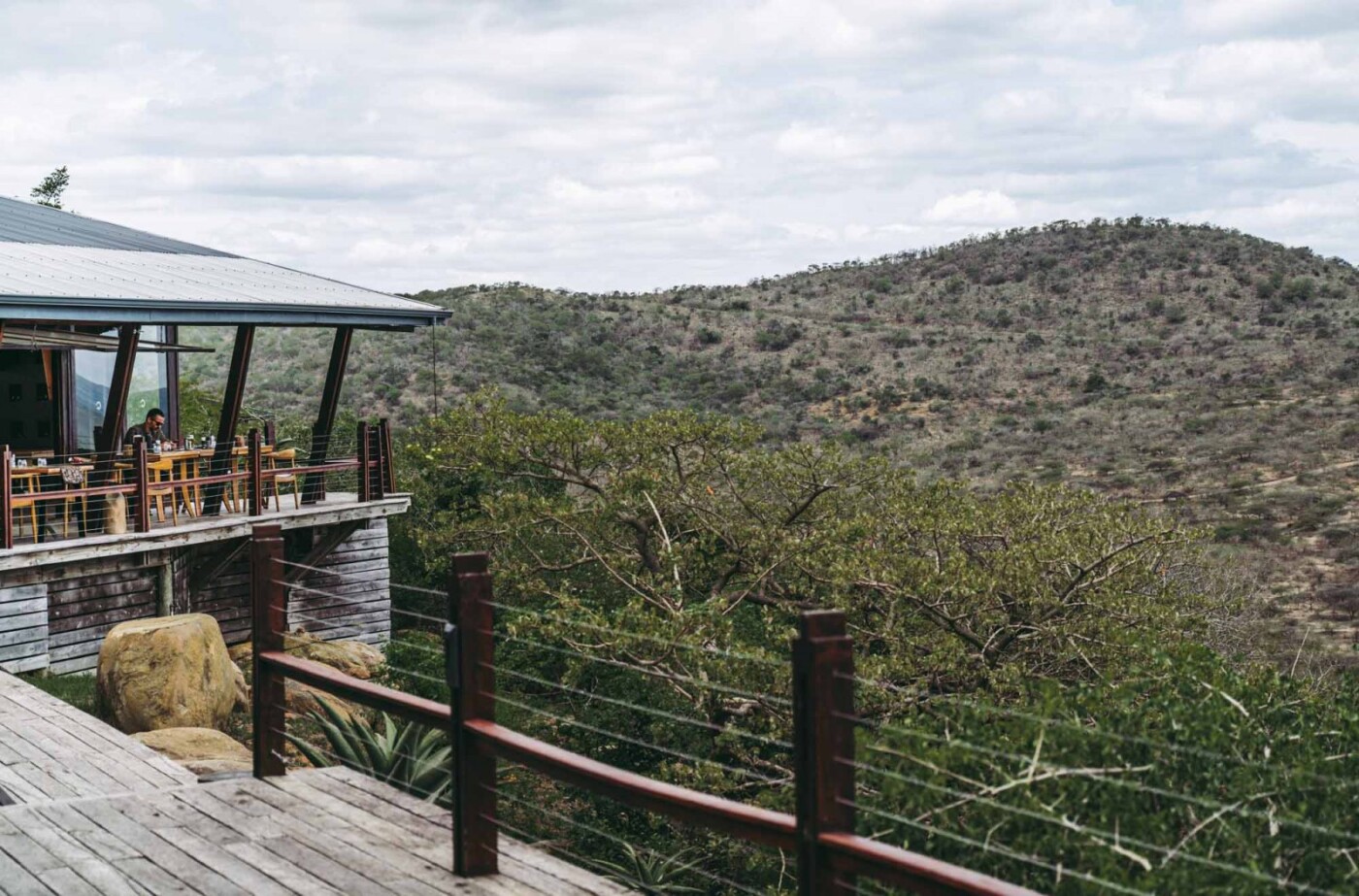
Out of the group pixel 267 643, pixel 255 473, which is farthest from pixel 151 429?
pixel 267 643

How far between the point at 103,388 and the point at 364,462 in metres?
3.38

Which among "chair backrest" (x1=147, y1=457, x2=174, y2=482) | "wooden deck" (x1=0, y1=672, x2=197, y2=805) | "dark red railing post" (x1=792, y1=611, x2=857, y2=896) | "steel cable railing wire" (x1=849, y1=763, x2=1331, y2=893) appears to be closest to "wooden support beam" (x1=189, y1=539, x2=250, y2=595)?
"chair backrest" (x1=147, y1=457, x2=174, y2=482)

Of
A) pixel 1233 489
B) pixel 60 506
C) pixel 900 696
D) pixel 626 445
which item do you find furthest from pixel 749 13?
pixel 900 696

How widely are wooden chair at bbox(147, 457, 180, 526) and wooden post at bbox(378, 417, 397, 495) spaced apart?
9.62 feet

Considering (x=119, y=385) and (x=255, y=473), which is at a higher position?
(x=119, y=385)

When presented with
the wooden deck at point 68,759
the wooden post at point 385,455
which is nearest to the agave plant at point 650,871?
the wooden deck at point 68,759

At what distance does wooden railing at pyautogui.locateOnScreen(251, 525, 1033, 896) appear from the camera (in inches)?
133

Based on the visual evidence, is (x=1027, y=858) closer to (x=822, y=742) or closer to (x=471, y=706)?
(x=822, y=742)

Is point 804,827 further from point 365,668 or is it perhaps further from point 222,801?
point 365,668

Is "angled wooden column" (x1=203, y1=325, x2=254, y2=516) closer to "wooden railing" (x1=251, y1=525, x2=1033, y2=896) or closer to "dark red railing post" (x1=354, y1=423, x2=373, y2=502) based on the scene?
"dark red railing post" (x1=354, y1=423, x2=373, y2=502)

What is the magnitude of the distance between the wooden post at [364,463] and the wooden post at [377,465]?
99 millimetres

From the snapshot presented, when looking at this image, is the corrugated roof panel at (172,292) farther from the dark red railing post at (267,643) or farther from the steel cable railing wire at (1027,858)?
the steel cable railing wire at (1027,858)

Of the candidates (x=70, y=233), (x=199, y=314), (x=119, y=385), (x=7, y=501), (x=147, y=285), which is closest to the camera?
(x=7, y=501)

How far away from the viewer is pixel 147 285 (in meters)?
15.2
